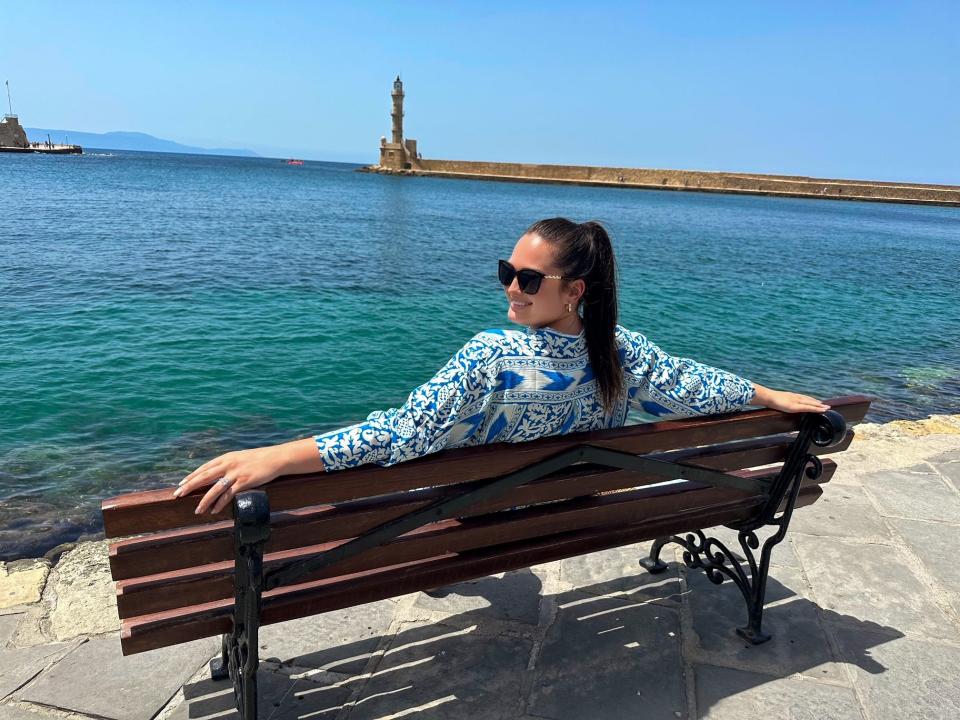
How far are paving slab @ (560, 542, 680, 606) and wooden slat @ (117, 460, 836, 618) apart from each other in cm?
65

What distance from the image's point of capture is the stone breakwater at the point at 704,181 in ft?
295

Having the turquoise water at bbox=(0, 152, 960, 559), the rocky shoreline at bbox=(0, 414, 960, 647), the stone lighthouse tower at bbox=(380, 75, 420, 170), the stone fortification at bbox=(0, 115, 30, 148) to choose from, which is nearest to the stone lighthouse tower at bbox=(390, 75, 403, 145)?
the stone lighthouse tower at bbox=(380, 75, 420, 170)

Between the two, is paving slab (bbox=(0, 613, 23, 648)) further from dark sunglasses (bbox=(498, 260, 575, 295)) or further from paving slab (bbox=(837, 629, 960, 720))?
paving slab (bbox=(837, 629, 960, 720))

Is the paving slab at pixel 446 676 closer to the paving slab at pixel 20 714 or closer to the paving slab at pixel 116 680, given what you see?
the paving slab at pixel 116 680

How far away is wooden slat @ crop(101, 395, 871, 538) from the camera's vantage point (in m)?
1.62

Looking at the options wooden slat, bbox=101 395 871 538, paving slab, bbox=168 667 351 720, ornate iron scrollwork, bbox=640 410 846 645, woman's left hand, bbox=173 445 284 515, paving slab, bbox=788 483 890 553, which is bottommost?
paving slab, bbox=788 483 890 553

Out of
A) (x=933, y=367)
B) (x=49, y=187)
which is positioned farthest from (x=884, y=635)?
(x=49, y=187)

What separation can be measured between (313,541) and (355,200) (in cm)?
5409

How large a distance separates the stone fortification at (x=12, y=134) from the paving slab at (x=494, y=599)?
432 feet

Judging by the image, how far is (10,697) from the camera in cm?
246

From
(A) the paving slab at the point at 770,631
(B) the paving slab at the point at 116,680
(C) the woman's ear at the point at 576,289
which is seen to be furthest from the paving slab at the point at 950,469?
(B) the paving slab at the point at 116,680

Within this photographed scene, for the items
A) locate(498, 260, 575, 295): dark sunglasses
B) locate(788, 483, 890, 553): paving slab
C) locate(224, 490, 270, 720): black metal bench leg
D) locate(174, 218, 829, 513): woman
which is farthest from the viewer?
locate(788, 483, 890, 553): paving slab

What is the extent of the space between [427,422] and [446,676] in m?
1.18

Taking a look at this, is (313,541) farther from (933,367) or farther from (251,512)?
(933,367)
